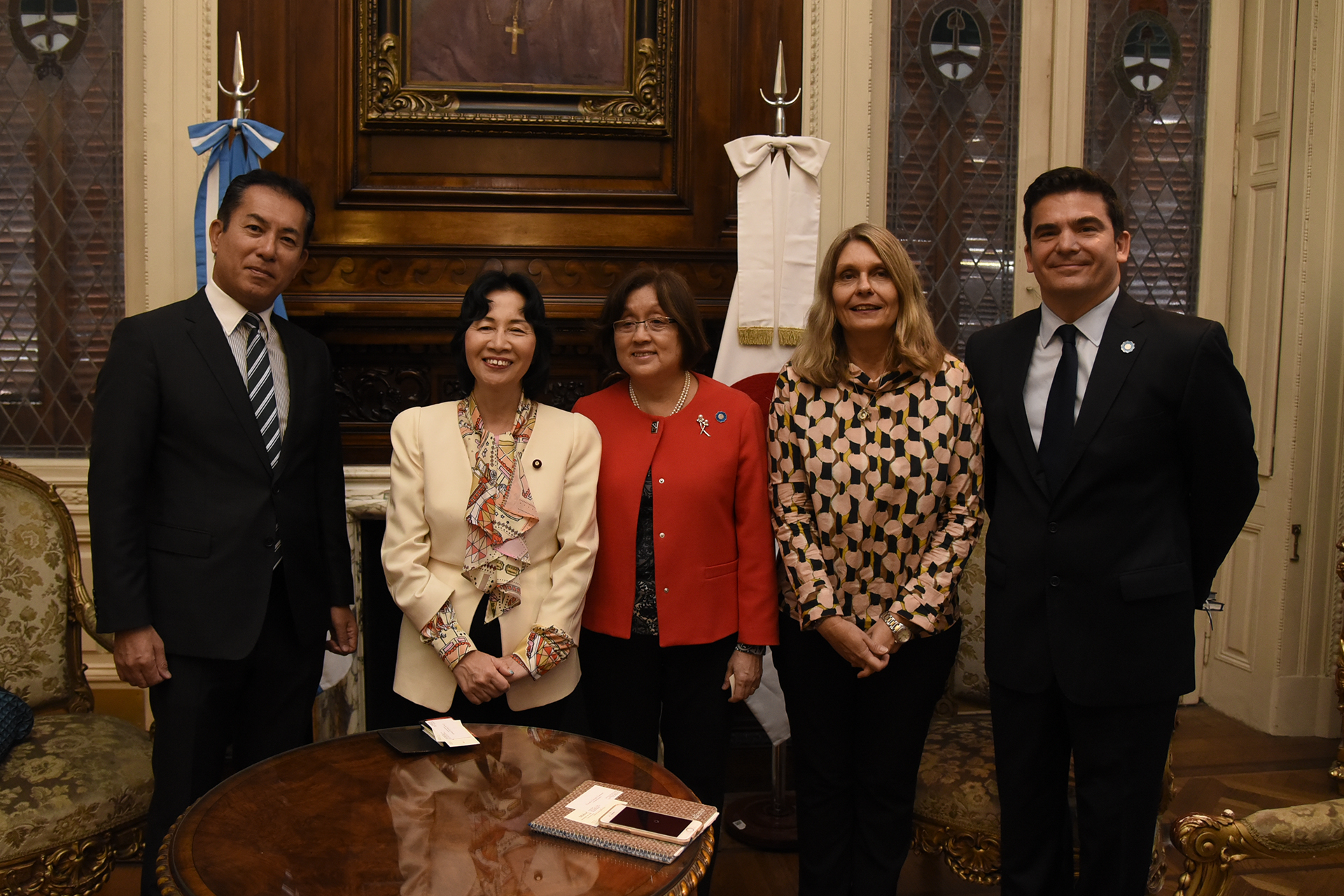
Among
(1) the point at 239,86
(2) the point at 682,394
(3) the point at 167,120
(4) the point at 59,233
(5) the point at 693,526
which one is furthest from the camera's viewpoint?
(4) the point at 59,233

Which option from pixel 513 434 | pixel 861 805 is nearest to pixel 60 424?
pixel 513 434

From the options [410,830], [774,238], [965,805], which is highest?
[774,238]

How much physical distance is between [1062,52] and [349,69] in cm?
250

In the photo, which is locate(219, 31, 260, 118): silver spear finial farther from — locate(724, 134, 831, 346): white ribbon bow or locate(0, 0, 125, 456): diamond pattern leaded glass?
locate(724, 134, 831, 346): white ribbon bow

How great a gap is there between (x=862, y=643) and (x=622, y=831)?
2.51 feet

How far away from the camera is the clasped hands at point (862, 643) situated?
201cm

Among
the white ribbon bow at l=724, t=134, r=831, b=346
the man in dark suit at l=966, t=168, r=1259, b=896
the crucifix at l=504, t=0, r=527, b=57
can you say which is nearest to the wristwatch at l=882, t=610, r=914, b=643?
the man in dark suit at l=966, t=168, r=1259, b=896

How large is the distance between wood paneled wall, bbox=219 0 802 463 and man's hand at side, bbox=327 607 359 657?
107 centimetres

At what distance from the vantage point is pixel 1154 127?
372 cm

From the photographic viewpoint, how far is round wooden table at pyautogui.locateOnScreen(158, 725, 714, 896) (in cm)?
128

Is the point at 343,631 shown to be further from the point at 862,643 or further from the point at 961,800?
the point at 961,800

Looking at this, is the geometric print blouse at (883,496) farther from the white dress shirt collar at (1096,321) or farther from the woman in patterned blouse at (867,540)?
the white dress shirt collar at (1096,321)

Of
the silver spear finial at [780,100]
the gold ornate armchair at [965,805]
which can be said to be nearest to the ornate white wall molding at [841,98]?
the silver spear finial at [780,100]

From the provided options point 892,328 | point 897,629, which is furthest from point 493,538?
point 892,328
